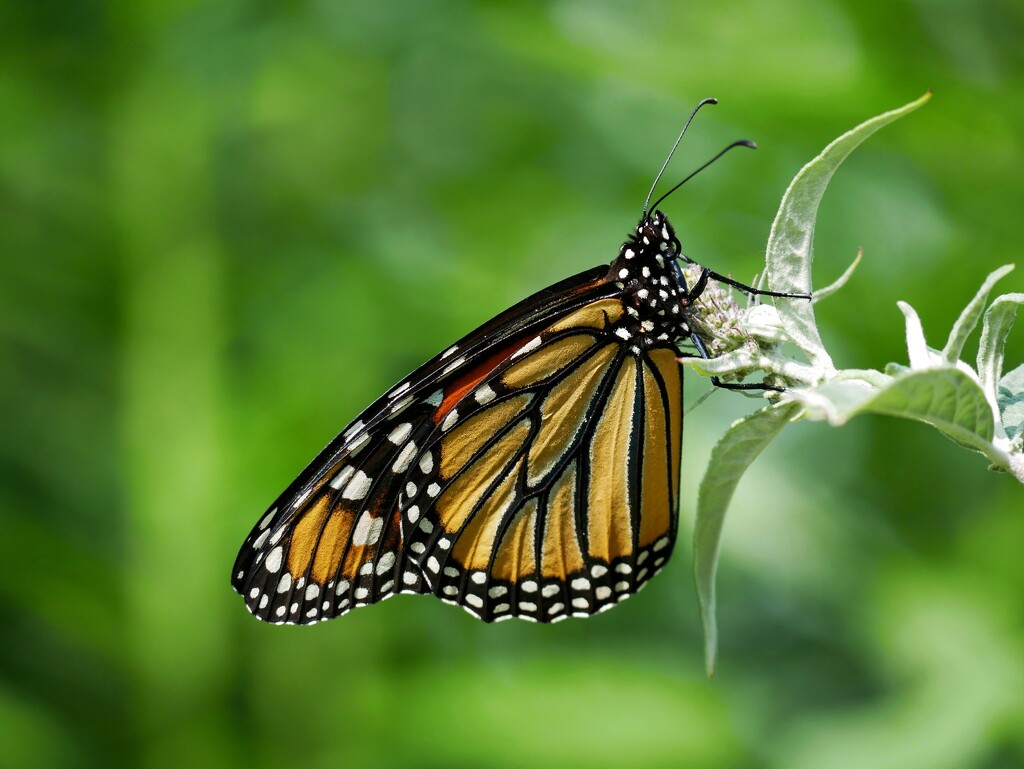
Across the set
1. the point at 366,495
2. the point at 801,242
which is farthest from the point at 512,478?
the point at 801,242

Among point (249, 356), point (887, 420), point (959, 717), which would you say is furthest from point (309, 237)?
point (959, 717)

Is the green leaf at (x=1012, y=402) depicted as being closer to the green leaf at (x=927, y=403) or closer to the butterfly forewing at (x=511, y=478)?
the green leaf at (x=927, y=403)

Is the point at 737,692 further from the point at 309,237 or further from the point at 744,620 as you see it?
the point at 309,237

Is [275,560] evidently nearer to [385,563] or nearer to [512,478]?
[385,563]

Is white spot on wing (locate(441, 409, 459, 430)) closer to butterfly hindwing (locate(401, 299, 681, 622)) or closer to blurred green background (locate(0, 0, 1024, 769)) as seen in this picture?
butterfly hindwing (locate(401, 299, 681, 622))

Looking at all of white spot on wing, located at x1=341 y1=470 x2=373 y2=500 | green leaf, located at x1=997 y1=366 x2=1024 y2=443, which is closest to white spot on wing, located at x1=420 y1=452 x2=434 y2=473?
white spot on wing, located at x1=341 y1=470 x2=373 y2=500

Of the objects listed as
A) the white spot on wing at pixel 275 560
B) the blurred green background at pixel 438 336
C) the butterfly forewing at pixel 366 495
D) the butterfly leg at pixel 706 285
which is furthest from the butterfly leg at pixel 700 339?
the blurred green background at pixel 438 336
